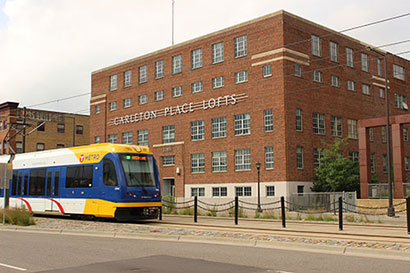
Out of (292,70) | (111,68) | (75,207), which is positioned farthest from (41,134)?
(75,207)

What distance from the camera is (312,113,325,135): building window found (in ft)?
138

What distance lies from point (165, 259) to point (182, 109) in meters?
36.5

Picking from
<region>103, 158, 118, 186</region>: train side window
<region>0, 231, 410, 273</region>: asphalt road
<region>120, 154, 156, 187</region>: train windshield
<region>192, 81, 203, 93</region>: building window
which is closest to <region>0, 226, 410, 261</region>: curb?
<region>0, 231, 410, 273</region>: asphalt road

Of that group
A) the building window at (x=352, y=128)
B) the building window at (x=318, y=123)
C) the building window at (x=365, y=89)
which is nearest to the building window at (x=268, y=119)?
the building window at (x=318, y=123)

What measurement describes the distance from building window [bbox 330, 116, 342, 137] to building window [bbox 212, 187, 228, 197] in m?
10.9

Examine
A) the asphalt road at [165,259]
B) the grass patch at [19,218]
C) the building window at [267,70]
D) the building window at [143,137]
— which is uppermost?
the building window at [267,70]

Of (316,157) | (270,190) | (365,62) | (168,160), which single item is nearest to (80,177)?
(270,190)

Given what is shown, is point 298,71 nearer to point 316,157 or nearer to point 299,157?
point 299,157

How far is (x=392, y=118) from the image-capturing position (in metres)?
34.1

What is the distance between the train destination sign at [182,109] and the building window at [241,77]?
4.12ft

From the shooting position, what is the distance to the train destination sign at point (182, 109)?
141 feet

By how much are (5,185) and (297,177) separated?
2428 centimetres

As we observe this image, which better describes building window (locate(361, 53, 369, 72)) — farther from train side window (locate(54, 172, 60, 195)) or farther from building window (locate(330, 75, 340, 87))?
train side window (locate(54, 172, 60, 195))

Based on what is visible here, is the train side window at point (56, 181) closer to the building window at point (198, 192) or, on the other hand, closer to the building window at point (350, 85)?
the building window at point (198, 192)
